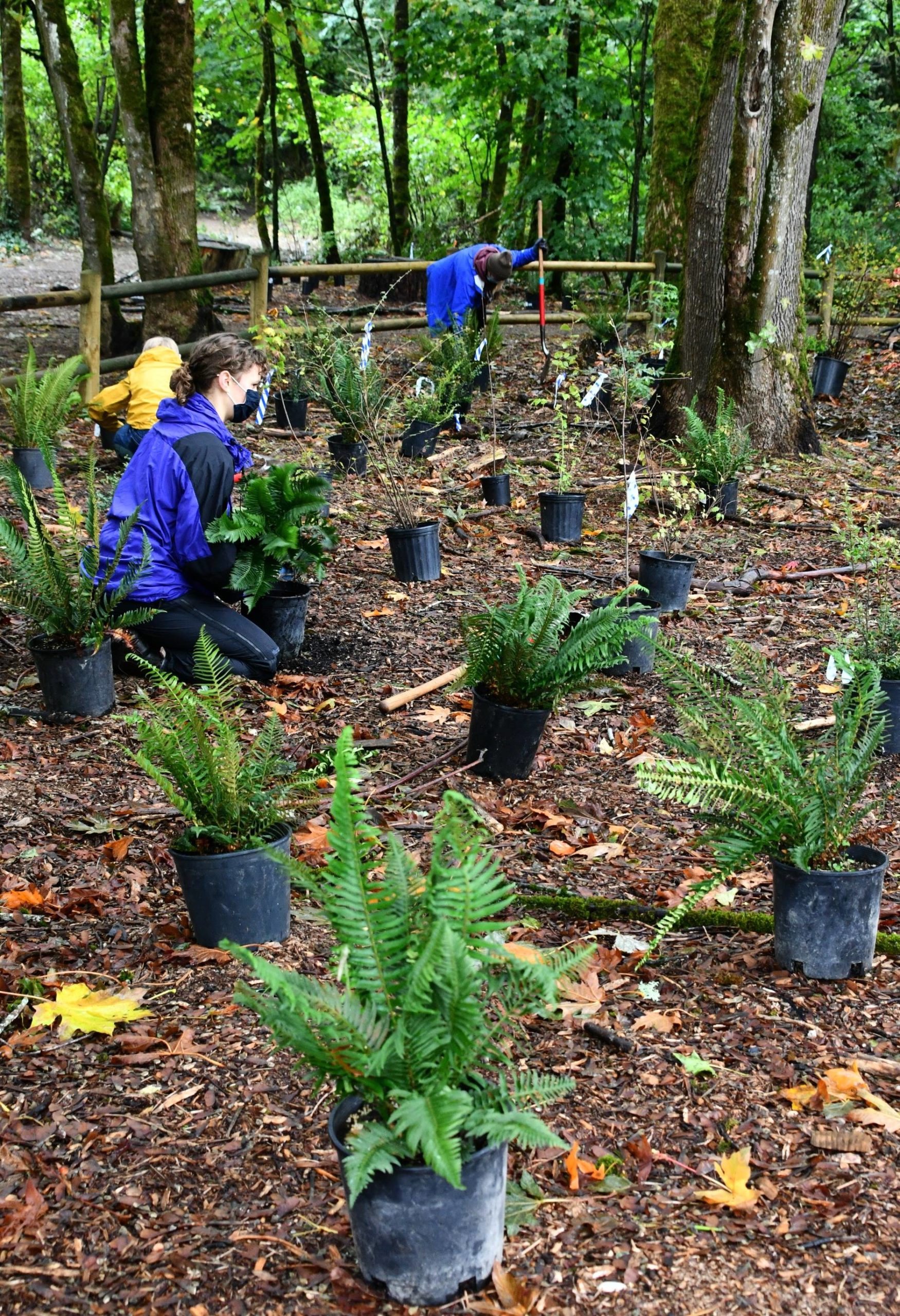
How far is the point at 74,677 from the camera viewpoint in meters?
4.32

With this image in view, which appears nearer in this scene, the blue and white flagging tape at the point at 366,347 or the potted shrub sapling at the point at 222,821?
the potted shrub sapling at the point at 222,821

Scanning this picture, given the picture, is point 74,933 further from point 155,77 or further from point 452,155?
point 452,155

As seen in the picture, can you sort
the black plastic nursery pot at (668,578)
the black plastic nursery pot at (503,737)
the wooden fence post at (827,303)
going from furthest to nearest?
the wooden fence post at (827,303) < the black plastic nursery pot at (668,578) < the black plastic nursery pot at (503,737)

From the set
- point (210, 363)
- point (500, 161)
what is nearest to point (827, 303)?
point (500, 161)

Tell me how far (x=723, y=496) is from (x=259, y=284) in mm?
4989

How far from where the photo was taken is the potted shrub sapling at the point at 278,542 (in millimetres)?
4609

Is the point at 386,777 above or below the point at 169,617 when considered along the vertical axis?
below

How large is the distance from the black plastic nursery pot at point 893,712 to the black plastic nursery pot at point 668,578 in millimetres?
1626

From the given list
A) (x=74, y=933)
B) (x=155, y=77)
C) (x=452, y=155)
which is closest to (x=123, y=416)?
(x=155, y=77)

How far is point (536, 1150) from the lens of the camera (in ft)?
7.56

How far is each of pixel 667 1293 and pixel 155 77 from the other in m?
10.2

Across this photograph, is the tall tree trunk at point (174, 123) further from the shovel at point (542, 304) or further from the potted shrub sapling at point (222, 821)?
the potted shrub sapling at point (222, 821)

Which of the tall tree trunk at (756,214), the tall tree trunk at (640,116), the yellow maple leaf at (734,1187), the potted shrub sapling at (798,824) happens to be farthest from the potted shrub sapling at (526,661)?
the tall tree trunk at (640,116)

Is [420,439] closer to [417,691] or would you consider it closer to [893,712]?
[417,691]
